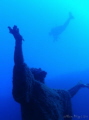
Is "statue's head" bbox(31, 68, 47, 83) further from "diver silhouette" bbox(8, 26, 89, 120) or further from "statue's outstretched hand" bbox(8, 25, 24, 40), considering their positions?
"statue's outstretched hand" bbox(8, 25, 24, 40)

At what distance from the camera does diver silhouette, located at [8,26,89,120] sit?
5.61 metres

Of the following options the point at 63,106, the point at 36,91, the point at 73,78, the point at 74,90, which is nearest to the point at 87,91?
the point at 73,78

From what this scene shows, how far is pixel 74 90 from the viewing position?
8359 mm

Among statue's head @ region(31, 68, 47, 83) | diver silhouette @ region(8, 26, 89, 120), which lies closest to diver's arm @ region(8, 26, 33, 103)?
diver silhouette @ region(8, 26, 89, 120)

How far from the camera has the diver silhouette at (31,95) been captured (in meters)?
5.61

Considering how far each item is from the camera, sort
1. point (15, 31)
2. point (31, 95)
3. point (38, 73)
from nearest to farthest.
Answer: point (15, 31) < point (31, 95) < point (38, 73)

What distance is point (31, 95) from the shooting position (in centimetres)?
604

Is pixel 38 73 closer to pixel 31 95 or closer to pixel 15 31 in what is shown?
pixel 31 95

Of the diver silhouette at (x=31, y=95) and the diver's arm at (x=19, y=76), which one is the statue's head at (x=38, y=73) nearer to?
the diver silhouette at (x=31, y=95)

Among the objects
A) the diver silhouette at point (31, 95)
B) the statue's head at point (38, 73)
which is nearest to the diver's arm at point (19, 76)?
the diver silhouette at point (31, 95)

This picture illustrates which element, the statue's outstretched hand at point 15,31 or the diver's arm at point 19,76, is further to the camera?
the diver's arm at point 19,76

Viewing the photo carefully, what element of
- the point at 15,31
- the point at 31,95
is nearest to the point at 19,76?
the point at 31,95

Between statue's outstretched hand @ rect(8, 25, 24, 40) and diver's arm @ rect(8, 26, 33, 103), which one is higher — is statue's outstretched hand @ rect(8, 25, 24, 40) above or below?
above

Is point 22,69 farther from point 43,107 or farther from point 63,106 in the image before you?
point 63,106
